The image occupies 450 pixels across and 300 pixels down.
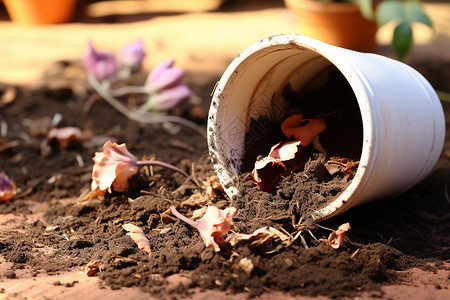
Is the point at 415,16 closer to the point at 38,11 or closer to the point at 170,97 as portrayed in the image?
the point at 170,97

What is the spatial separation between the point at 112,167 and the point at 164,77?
902 millimetres

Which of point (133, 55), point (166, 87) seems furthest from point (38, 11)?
point (166, 87)

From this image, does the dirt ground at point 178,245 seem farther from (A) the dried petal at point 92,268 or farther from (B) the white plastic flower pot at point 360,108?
(B) the white plastic flower pot at point 360,108

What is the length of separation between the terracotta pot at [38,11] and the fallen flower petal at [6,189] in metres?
2.75

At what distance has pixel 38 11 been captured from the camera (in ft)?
15.0

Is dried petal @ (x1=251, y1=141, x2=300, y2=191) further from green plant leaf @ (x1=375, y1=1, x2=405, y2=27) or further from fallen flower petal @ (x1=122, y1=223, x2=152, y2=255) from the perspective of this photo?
green plant leaf @ (x1=375, y1=1, x2=405, y2=27)

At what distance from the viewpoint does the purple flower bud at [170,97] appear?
2684mm

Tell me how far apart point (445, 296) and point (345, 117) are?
68 cm

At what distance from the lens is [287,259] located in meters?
1.55

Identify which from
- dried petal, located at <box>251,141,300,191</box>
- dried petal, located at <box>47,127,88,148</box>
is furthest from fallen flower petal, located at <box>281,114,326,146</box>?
dried petal, located at <box>47,127,88,148</box>

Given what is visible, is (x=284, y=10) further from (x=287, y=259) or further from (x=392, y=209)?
(x=287, y=259)

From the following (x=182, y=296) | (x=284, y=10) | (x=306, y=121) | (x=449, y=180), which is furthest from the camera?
(x=284, y=10)

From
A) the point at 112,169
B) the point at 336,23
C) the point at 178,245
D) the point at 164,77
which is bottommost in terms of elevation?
the point at 178,245

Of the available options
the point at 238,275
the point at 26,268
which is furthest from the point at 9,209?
the point at 238,275
